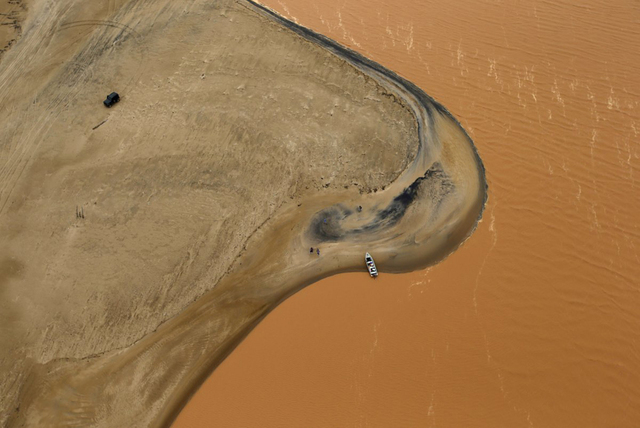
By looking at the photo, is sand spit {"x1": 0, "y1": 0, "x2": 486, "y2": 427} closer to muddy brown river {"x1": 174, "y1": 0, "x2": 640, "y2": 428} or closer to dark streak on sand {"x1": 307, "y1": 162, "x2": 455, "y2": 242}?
dark streak on sand {"x1": 307, "y1": 162, "x2": 455, "y2": 242}

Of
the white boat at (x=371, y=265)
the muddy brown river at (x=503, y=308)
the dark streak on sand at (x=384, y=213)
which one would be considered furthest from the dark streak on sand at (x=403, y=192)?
the white boat at (x=371, y=265)

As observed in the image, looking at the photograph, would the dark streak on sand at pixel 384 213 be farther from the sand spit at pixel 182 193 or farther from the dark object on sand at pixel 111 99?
the dark object on sand at pixel 111 99

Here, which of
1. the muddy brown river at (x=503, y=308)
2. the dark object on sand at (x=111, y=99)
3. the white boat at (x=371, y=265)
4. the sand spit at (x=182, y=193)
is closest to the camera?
the muddy brown river at (x=503, y=308)

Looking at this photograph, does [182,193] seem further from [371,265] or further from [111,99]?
[371,265]

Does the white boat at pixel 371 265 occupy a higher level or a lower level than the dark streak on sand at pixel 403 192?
lower

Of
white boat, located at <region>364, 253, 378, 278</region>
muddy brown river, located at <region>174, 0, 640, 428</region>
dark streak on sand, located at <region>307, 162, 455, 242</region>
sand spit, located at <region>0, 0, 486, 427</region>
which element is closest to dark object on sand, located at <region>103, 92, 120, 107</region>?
sand spit, located at <region>0, 0, 486, 427</region>

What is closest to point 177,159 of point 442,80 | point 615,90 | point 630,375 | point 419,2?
point 442,80

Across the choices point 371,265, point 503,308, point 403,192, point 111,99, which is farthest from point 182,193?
point 503,308
